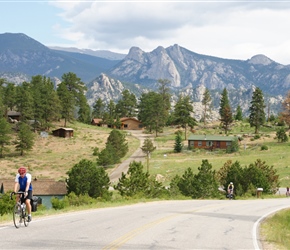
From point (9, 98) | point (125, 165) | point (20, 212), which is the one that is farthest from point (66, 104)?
point (20, 212)

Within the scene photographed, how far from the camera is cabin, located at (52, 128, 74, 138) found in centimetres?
9775

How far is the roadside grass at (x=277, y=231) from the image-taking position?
14973mm

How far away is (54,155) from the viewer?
3268 inches

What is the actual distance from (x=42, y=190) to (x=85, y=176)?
939 cm

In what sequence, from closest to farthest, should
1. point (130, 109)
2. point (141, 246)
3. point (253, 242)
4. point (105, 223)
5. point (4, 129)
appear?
point (141, 246) < point (253, 242) < point (105, 223) < point (4, 129) < point (130, 109)

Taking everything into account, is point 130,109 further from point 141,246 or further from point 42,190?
point 141,246

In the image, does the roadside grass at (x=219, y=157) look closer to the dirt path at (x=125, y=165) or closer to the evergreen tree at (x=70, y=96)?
the dirt path at (x=125, y=165)

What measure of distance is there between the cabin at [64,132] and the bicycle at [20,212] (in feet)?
276

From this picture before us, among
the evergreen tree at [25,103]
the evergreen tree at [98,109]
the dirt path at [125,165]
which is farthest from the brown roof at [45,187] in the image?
the evergreen tree at [98,109]

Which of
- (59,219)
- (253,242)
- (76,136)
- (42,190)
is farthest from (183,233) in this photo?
(76,136)

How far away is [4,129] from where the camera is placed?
3177 inches

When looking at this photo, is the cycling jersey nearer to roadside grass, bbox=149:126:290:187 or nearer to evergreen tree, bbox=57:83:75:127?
roadside grass, bbox=149:126:290:187

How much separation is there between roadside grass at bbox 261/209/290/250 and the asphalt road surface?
43 cm

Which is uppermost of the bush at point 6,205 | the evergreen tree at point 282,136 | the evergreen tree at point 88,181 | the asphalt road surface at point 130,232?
the evergreen tree at point 282,136
